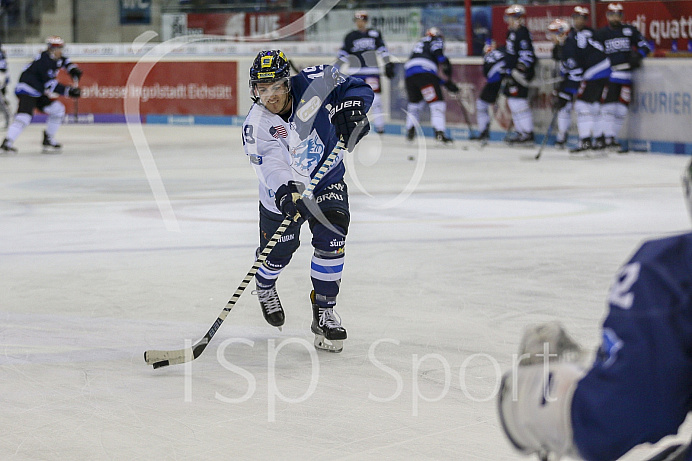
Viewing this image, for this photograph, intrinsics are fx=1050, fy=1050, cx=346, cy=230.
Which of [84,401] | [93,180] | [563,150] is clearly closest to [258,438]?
[84,401]

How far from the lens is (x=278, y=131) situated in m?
4.05

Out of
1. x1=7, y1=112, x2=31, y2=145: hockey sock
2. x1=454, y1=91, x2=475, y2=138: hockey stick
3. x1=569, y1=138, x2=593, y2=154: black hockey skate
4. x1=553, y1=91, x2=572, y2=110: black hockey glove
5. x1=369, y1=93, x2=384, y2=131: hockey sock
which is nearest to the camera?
x1=569, y1=138, x2=593, y2=154: black hockey skate

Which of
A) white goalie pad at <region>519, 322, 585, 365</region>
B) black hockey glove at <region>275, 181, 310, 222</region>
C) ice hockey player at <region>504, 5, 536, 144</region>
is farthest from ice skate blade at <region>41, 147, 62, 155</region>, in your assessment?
white goalie pad at <region>519, 322, 585, 365</region>

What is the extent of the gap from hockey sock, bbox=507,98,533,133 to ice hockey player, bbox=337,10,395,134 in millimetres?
1854

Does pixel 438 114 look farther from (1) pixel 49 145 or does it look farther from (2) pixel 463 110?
(1) pixel 49 145

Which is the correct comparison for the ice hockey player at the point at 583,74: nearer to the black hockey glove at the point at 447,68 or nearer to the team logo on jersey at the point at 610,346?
the black hockey glove at the point at 447,68

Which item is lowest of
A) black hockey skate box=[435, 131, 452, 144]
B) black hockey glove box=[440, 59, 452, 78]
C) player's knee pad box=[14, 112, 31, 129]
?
black hockey skate box=[435, 131, 452, 144]

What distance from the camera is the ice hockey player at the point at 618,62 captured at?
38.9 feet

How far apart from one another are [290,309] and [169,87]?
12672 millimetres

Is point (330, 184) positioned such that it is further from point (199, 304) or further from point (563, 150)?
point (563, 150)

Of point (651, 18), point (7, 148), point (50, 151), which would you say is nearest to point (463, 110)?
point (651, 18)

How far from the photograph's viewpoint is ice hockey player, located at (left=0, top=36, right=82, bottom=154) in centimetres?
1259

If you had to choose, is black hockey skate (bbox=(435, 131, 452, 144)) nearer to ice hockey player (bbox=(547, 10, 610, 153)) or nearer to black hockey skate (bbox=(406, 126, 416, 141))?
black hockey skate (bbox=(406, 126, 416, 141))

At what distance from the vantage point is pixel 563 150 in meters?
12.8
